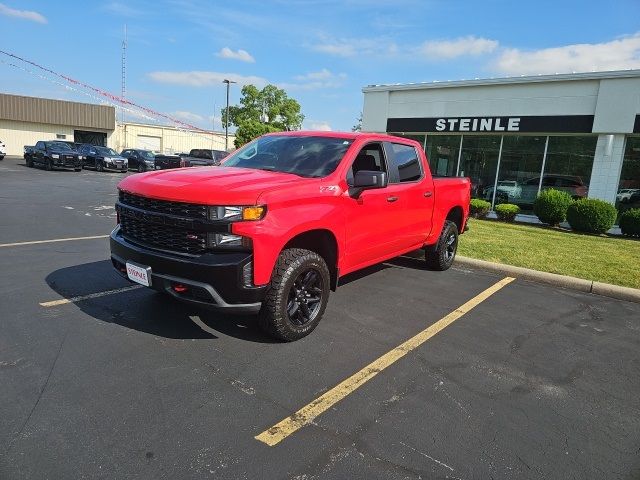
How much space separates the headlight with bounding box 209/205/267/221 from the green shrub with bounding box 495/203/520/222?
12.4 metres

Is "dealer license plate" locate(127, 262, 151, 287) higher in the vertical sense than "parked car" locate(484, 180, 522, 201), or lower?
lower

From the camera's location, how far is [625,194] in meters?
14.3

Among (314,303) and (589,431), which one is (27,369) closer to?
(314,303)

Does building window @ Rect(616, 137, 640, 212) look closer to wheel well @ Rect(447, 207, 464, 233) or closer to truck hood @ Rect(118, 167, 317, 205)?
wheel well @ Rect(447, 207, 464, 233)

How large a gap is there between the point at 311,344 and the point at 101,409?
1.77 meters

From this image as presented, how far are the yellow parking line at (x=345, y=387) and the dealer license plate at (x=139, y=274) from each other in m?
1.68

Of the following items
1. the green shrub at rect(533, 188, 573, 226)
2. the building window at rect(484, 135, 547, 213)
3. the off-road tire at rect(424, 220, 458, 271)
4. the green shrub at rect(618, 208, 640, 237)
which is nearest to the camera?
the off-road tire at rect(424, 220, 458, 271)

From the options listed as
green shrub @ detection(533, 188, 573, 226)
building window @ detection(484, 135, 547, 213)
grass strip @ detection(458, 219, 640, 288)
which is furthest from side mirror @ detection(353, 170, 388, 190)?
building window @ detection(484, 135, 547, 213)

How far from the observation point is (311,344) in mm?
4070

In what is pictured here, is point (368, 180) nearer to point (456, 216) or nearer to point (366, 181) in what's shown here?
point (366, 181)

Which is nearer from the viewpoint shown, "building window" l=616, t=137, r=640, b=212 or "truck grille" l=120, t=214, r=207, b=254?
"truck grille" l=120, t=214, r=207, b=254

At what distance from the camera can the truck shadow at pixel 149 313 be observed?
13.7 ft

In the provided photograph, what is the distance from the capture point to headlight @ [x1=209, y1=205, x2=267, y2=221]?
3504 mm

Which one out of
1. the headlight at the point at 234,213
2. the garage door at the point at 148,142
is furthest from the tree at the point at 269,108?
the headlight at the point at 234,213
